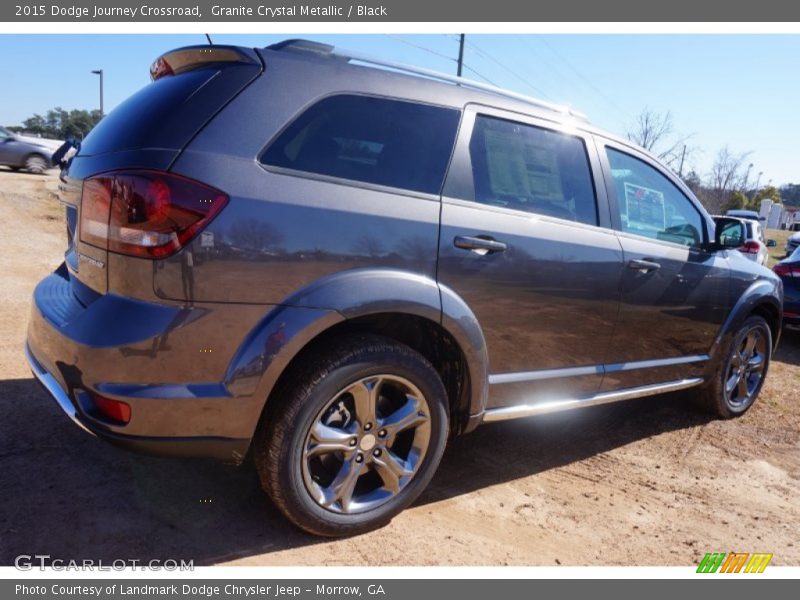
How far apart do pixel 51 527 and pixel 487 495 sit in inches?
78.9

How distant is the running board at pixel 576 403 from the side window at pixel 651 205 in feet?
3.17

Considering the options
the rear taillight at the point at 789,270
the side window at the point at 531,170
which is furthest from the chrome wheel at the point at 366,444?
the rear taillight at the point at 789,270

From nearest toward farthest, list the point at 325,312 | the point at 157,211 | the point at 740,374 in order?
the point at 157,211
the point at 325,312
the point at 740,374

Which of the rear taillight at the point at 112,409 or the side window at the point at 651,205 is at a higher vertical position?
the side window at the point at 651,205

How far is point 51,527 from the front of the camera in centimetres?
246

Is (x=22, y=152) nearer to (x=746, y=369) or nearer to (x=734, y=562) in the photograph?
(x=746, y=369)

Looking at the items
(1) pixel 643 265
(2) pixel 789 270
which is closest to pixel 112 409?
(1) pixel 643 265

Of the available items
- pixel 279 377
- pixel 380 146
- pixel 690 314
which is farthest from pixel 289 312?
pixel 690 314

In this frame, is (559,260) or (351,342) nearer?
(351,342)

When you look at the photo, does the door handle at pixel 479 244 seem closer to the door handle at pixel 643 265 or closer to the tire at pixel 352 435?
the tire at pixel 352 435

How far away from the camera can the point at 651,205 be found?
3895 millimetres

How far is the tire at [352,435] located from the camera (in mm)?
2355

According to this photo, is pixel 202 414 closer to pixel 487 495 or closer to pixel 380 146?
pixel 380 146

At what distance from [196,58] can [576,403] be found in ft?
8.50
